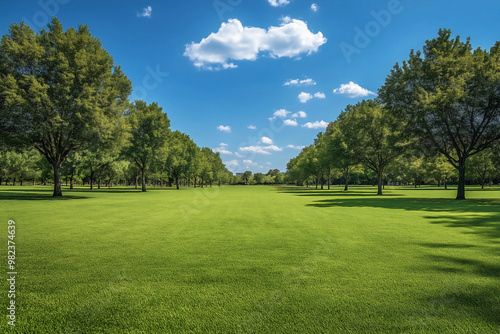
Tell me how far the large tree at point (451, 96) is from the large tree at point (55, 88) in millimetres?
37648

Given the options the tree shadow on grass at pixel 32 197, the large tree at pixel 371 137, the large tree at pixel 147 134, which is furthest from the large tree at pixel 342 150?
the tree shadow on grass at pixel 32 197

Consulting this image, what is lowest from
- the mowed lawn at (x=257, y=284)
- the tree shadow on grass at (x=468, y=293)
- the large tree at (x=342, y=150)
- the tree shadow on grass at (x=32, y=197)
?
the tree shadow on grass at (x=32, y=197)

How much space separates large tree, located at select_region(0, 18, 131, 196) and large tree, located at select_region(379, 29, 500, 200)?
37648 millimetres

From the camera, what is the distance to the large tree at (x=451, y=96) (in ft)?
87.5

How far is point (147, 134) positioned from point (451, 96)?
170ft

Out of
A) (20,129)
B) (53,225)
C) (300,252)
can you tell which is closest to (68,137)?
(20,129)

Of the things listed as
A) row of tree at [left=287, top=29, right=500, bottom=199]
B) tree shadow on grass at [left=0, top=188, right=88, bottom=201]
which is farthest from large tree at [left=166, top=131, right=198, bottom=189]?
row of tree at [left=287, top=29, right=500, bottom=199]

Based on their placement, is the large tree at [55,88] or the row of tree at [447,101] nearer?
the large tree at [55,88]

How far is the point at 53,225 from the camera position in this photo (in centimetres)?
1133

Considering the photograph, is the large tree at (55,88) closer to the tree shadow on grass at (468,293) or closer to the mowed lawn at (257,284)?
the mowed lawn at (257,284)

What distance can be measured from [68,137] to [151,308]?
3277cm

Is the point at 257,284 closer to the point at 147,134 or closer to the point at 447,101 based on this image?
the point at 447,101

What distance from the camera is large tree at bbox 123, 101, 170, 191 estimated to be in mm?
50844

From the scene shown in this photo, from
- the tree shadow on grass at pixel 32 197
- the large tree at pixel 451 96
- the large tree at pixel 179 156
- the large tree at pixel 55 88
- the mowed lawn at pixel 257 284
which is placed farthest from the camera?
the large tree at pixel 179 156
